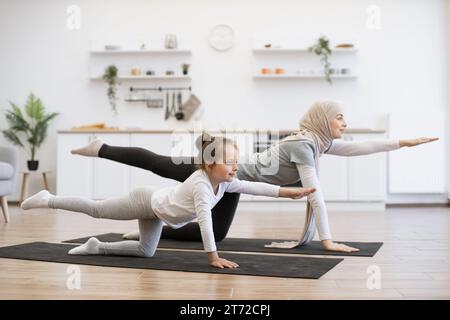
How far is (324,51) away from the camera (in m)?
7.13

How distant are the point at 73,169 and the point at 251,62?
8.15 ft

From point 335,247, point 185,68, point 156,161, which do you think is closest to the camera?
point 335,247

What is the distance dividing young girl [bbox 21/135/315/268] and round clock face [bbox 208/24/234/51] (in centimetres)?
476

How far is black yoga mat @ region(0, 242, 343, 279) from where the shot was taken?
8.15ft

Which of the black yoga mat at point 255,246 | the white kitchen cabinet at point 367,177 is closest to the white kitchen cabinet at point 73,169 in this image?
the white kitchen cabinet at point 367,177

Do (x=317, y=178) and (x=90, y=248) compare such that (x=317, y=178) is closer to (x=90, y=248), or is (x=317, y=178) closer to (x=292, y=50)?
(x=90, y=248)

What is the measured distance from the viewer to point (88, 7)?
24.6 ft

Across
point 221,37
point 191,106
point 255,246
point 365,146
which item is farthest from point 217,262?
point 221,37

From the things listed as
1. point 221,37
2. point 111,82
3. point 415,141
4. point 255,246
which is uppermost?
point 221,37

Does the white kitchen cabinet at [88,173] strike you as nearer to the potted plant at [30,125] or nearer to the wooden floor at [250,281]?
the potted plant at [30,125]

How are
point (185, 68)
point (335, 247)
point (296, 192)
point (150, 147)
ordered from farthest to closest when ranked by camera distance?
1. point (185, 68)
2. point (150, 147)
3. point (335, 247)
4. point (296, 192)

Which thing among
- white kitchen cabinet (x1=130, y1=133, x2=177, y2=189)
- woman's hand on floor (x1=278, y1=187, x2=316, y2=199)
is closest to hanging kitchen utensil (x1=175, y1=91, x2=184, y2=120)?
white kitchen cabinet (x1=130, y1=133, x2=177, y2=189)

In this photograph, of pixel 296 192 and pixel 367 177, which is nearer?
pixel 296 192

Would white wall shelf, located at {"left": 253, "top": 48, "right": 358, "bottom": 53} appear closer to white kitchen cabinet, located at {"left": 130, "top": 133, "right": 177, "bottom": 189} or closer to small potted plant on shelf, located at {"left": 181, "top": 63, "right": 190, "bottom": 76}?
small potted plant on shelf, located at {"left": 181, "top": 63, "right": 190, "bottom": 76}
